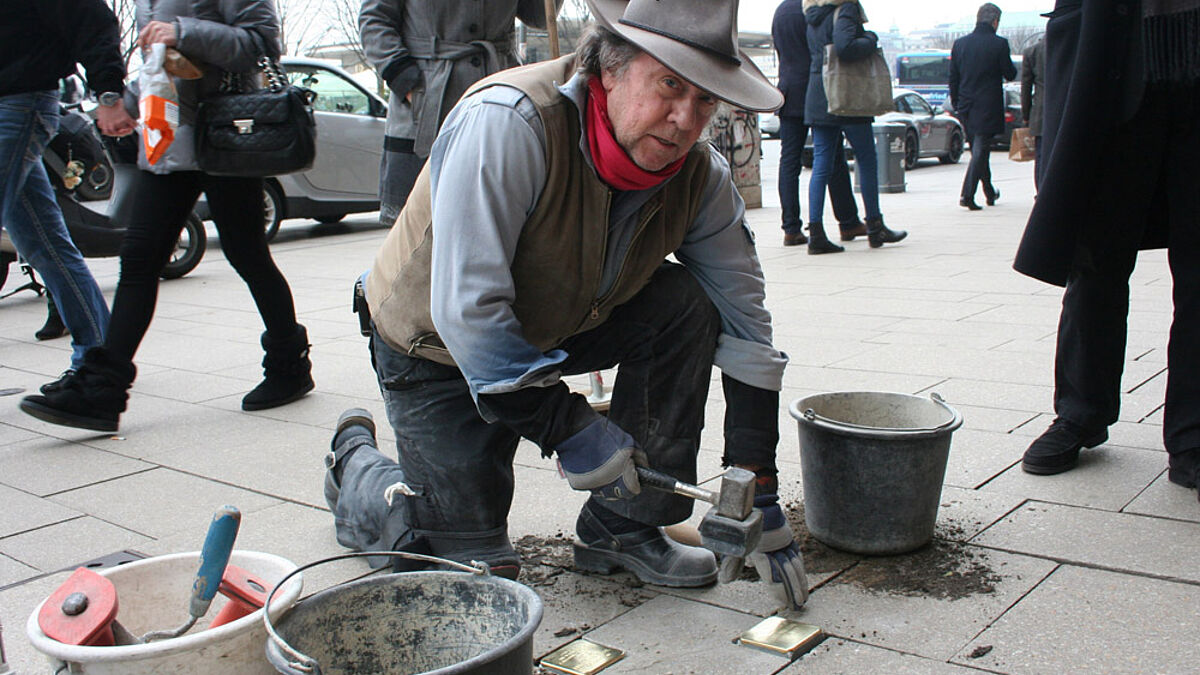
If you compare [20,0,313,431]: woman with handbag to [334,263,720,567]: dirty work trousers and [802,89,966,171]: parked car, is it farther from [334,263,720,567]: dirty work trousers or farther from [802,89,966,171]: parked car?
[802,89,966,171]: parked car

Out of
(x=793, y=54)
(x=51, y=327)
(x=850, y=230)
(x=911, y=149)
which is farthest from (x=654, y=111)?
(x=911, y=149)

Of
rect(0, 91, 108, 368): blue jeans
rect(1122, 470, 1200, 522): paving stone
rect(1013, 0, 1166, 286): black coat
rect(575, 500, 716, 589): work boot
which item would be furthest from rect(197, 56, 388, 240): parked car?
rect(1122, 470, 1200, 522): paving stone

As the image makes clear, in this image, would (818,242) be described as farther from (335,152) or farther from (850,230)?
(335,152)

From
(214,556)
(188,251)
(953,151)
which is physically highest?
(214,556)

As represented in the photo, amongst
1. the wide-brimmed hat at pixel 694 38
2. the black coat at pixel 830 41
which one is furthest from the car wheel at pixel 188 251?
the wide-brimmed hat at pixel 694 38

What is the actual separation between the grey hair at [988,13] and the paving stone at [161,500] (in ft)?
32.2

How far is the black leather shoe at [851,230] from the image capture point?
8383 millimetres

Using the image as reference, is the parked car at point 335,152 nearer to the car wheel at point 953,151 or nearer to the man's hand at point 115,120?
the man's hand at point 115,120

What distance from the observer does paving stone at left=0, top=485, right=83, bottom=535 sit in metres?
3.10

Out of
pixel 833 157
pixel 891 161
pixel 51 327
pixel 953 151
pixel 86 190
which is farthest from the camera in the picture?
pixel 953 151

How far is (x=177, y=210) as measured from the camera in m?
4.04

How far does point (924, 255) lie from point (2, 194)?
5732 millimetres

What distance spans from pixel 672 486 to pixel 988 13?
33.9ft

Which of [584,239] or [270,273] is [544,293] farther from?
[270,273]
